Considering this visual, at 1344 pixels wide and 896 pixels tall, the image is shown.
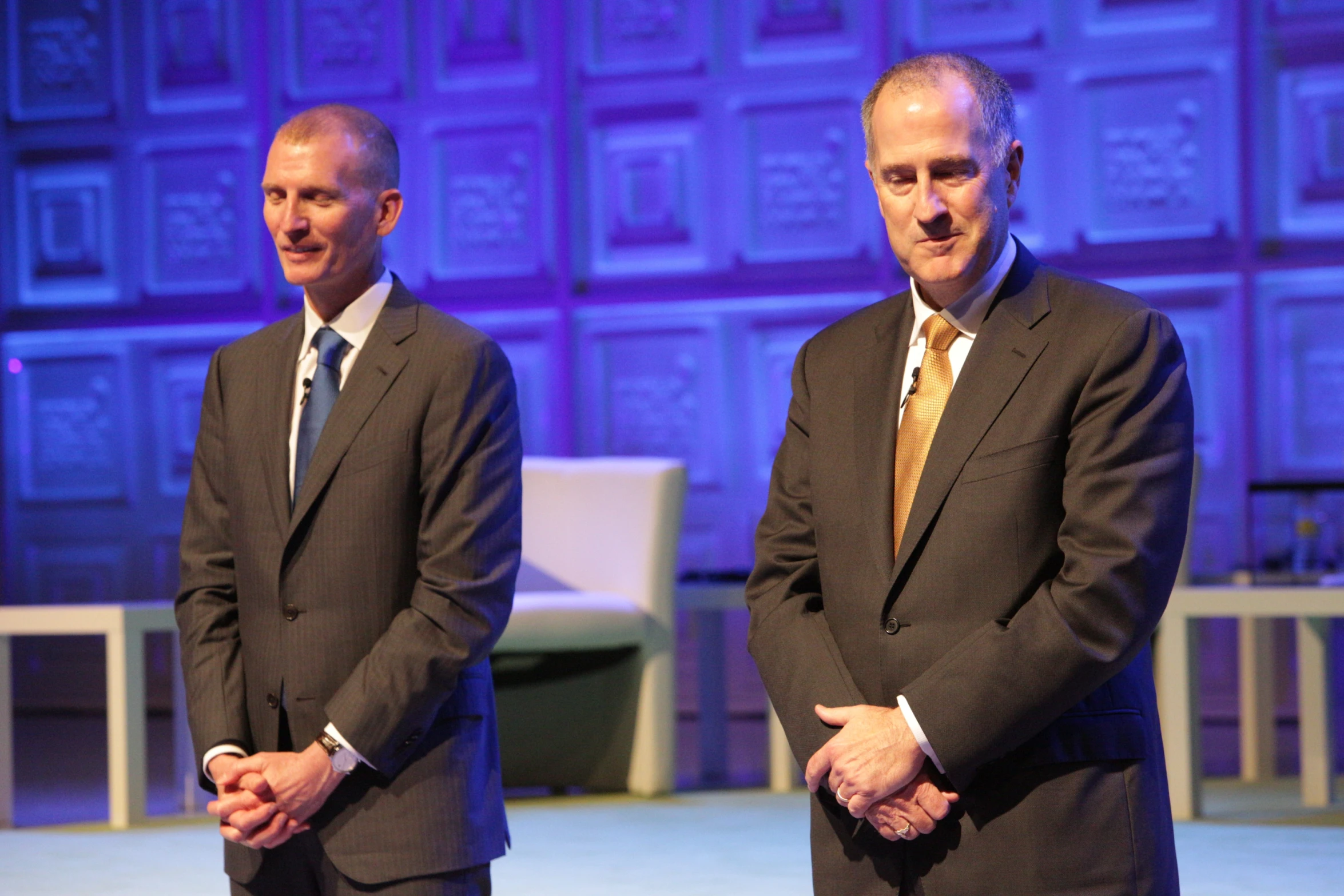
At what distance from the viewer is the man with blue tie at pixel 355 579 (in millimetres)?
1524

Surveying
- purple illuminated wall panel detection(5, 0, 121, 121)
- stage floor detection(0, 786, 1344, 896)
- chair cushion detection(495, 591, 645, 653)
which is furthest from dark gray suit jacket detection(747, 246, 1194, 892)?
purple illuminated wall panel detection(5, 0, 121, 121)

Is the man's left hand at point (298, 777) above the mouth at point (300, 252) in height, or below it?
below

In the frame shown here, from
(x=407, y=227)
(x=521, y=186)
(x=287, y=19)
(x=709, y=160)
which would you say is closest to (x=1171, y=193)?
(x=709, y=160)

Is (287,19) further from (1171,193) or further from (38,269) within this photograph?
(1171,193)

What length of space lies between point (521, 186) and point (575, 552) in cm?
199

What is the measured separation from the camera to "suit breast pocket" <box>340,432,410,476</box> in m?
1.57

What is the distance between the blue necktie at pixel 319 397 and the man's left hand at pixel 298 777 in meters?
0.26

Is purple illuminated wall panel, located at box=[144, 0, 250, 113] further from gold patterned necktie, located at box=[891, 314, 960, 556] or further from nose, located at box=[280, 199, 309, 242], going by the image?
gold patterned necktie, located at box=[891, 314, 960, 556]

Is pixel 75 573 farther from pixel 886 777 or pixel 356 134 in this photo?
pixel 886 777


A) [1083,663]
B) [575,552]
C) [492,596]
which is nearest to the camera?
[1083,663]

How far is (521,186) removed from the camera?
17.8ft

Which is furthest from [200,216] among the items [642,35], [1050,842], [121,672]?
[1050,842]

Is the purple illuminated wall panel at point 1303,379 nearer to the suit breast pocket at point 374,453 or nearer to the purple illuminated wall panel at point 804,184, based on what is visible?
the purple illuminated wall panel at point 804,184

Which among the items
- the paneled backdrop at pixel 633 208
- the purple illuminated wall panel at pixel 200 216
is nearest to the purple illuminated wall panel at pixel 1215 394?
the paneled backdrop at pixel 633 208
